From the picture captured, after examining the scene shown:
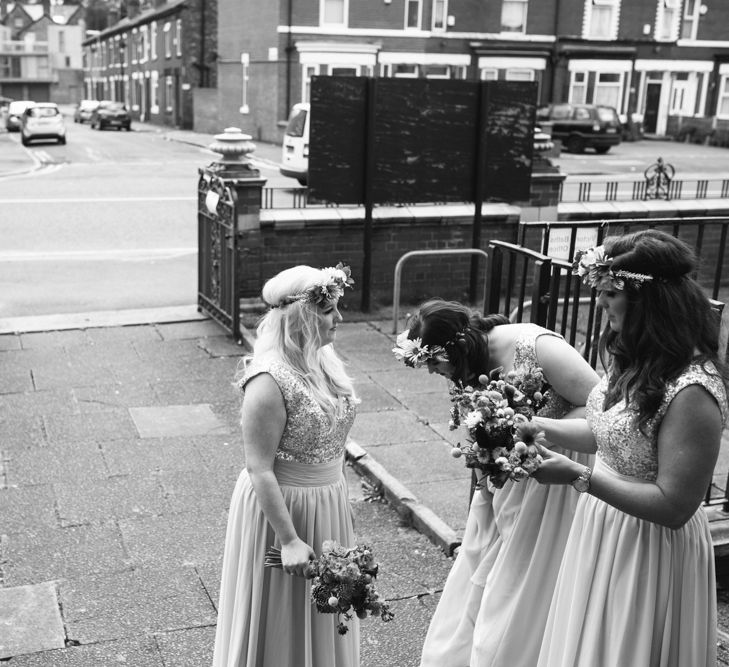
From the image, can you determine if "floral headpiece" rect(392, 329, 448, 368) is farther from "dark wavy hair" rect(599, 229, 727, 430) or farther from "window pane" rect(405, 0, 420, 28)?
"window pane" rect(405, 0, 420, 28)

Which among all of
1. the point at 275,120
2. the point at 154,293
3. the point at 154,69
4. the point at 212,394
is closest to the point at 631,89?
the point at 275,120

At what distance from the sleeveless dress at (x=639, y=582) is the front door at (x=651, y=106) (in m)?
42.9

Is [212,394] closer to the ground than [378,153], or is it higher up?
closer to the ground

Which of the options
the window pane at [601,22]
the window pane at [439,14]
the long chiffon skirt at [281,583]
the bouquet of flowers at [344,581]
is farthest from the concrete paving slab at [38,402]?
the window pane at [601,22]

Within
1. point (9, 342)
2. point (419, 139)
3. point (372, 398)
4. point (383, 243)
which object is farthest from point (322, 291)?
point (383, 243)

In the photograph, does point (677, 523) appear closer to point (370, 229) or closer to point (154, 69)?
point (370, 229)

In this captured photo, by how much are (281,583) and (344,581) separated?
1.33 ft

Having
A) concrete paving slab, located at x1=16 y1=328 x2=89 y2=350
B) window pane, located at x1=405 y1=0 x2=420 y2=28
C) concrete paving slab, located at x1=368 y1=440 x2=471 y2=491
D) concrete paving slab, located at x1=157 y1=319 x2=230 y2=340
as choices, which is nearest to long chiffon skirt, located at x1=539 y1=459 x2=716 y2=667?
concrete paving slab, located at x1=368 y1=440 x2=471 y2=491

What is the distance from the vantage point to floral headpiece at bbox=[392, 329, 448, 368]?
3.54 meters

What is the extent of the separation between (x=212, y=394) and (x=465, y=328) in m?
4.70

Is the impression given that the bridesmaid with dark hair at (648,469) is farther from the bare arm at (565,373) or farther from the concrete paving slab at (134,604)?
the concrete paving slab at (134,604)

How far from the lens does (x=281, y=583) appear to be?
3.43 m

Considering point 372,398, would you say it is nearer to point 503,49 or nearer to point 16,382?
point 16,382

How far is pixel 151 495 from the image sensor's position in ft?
19.5
